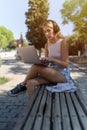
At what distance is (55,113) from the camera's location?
390cm

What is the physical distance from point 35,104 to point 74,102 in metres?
0.50

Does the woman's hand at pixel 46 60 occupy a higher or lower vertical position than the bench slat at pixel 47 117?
higher

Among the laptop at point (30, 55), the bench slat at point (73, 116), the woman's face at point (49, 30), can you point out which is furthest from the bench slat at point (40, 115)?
the woman's face at point (49, 30)

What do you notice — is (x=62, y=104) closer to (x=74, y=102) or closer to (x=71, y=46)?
(x=74, y=102)

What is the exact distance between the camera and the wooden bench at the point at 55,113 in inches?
131

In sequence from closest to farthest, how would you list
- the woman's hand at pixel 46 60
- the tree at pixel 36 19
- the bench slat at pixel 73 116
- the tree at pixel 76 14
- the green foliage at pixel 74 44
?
the bench slat at pixel 73 116 → the woman's hand at pixel 46 60 → the tree at pixel 76 14 → the green foliage at pixel 74 44 → the tree at pixel 36 19

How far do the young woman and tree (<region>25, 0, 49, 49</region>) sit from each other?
164 ft

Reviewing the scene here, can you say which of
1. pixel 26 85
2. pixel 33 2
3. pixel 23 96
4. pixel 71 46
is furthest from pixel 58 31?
pixel 33 2

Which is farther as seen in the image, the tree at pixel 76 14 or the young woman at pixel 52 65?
the tree at pixel 76 14

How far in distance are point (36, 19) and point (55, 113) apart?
5467cm

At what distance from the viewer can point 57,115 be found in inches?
149

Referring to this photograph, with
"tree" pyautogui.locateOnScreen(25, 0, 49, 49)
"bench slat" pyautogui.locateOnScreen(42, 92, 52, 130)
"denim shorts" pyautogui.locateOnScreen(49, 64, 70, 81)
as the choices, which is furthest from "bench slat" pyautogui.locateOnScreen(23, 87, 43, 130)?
"tree" pyautogui.locateOnScreen(25, 0, 49, 49)

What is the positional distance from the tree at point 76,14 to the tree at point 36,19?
19629 millimetres

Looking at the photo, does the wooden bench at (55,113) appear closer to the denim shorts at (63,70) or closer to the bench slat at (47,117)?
the bench slat at (47,117)
